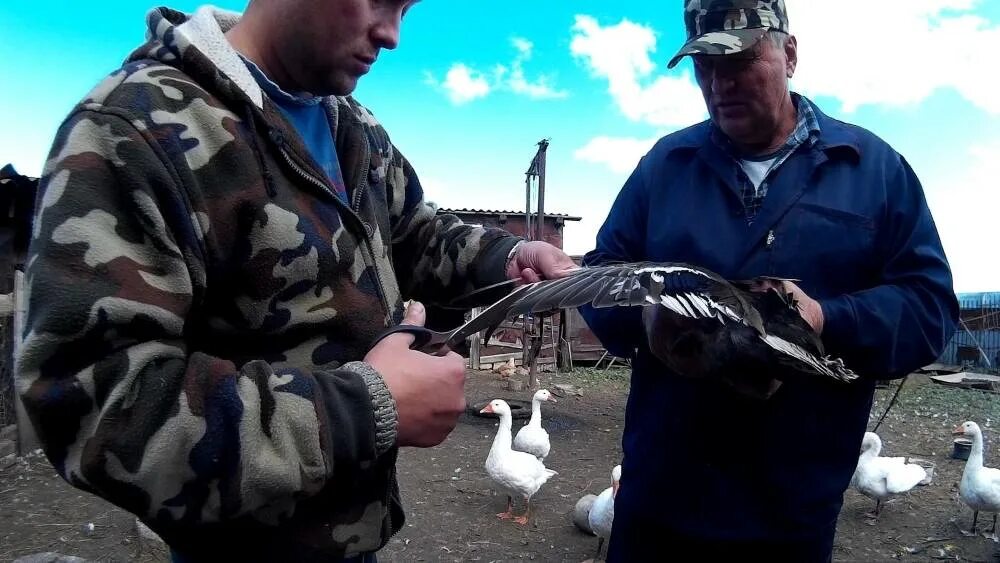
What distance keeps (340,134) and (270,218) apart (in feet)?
1.75

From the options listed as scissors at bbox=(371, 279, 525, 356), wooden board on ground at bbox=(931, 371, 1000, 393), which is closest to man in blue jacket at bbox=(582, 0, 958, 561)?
scissors at bbox=(371, 279, 525, 356)

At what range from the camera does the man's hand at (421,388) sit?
1.22 metres

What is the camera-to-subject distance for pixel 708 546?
2.26 meters

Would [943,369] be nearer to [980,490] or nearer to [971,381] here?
[971,381]

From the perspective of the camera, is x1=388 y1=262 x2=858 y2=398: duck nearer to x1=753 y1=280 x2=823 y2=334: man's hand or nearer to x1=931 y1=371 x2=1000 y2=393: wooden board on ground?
x1=753 y1=280 x2=823 y2=334: man's hand

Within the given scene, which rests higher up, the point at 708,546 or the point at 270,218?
the point at 270,218

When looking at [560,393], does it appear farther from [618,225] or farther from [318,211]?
[318,211]

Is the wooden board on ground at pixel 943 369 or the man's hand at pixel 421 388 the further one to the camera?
the wooden board on ground at pixel 943 369

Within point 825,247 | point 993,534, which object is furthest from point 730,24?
point 993,534

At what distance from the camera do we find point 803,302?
2.02 meters

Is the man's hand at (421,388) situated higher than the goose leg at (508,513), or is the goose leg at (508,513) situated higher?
the man's hand at (421,388)

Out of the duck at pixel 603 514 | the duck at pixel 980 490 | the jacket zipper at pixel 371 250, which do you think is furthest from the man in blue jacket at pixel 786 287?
the duck at pixel 980 490

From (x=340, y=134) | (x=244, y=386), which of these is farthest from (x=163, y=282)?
(x=340, y=134)

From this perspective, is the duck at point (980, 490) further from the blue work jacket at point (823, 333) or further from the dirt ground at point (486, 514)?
the blue work jacket at point (823, 333)
